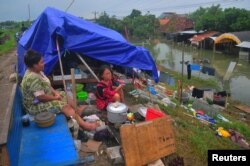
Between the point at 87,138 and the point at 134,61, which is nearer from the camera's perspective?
the point at 87,138

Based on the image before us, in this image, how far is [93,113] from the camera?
18.9 ft

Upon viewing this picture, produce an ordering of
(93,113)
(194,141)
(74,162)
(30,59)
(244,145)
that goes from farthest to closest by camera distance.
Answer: (244,145), (93,113), (194,141), (30,59), (74,162)

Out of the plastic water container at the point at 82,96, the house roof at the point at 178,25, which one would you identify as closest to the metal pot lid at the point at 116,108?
the plastic water container at the point at 82,96

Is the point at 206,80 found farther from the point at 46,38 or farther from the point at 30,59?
the point at 30,59

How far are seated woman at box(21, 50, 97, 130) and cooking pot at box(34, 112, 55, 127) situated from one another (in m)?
0.21

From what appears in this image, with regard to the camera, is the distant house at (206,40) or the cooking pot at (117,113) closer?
the cooking pot at (117,113)

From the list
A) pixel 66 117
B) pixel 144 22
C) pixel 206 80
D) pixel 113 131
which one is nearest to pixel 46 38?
pixel 66 117

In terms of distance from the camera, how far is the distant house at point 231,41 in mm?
25025

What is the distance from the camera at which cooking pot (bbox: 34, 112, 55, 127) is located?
4.19 meters

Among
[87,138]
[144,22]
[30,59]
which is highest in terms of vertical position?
[144,22]

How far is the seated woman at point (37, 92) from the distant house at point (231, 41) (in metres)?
24.3

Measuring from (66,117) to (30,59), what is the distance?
1274 millimetres

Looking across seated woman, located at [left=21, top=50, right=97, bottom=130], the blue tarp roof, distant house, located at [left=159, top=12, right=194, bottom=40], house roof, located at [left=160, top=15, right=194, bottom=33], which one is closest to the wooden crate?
seated woman, located at [left=21, top=50, right=97, bottom=130]

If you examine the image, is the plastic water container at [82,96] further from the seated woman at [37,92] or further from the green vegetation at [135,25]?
the green vegetation at [135,25]
